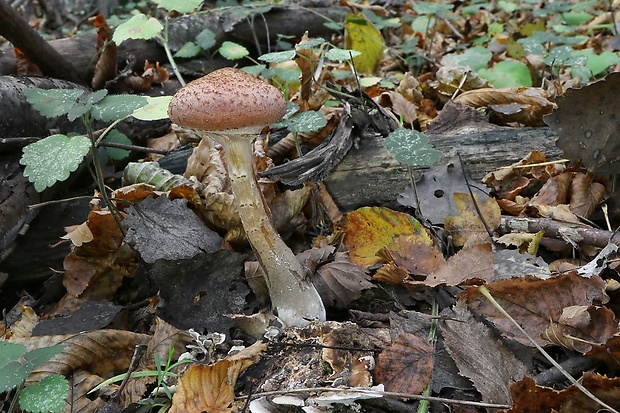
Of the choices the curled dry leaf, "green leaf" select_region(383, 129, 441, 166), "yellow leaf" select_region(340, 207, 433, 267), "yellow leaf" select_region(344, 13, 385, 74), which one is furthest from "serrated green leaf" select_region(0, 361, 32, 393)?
"yellow leaf" select_region(344, 13, 385, 74)

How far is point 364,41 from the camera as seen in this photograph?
440 centimetres

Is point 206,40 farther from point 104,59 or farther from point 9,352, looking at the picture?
point 9,352

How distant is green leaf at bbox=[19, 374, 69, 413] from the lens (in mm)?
1580

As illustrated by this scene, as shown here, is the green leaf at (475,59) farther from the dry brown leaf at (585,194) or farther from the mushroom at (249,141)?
the mushroom at (249,141)

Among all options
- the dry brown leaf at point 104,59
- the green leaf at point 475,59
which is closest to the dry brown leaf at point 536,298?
the green leaf at point 475,59

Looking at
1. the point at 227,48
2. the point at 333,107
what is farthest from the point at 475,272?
the point at 227,48

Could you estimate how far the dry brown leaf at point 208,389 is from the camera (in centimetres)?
165

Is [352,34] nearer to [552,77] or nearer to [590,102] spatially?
[552,77]

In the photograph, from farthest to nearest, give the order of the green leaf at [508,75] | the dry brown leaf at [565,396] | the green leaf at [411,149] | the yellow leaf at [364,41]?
the yellow leaf at [364,41] < the green leaf at [508,75] < the green leaf at [411,149] < the dry brown leaf at [565,396]

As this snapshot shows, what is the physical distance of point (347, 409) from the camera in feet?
5.10

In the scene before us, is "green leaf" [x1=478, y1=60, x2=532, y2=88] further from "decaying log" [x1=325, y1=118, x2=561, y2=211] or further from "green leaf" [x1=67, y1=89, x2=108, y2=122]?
"green leaf" [x1=67, y1=89, x2=108, y2=122]

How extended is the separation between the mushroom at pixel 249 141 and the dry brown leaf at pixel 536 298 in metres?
0.63

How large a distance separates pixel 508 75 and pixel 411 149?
6.40ft

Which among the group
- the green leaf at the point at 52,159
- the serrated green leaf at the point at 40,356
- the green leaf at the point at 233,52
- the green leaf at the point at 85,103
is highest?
the green leaf at the point at 85,103
